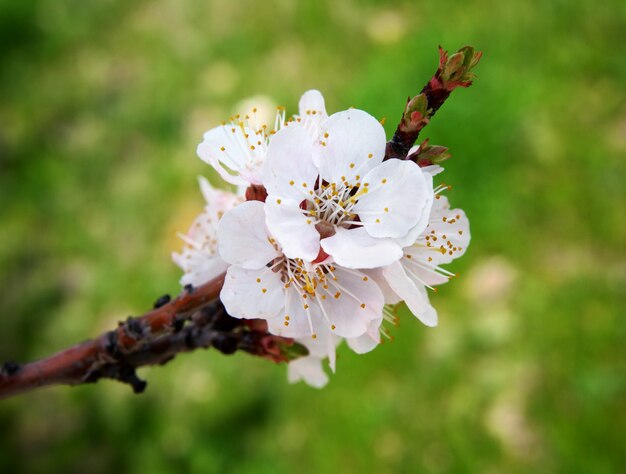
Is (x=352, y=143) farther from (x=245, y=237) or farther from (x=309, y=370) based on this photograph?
(x=309, y=370)

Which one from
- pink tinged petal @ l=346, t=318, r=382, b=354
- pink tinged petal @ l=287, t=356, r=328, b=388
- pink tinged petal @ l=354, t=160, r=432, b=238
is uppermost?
pink tinged petal @ l=354, t=160, r=432, b=238

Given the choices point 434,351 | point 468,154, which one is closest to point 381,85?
point 468,154

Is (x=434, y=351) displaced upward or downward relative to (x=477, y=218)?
downward

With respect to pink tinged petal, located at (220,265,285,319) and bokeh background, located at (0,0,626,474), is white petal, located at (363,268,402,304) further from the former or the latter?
bokeh background, located at (0,0,626,474)

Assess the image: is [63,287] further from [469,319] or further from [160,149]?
[469,319]

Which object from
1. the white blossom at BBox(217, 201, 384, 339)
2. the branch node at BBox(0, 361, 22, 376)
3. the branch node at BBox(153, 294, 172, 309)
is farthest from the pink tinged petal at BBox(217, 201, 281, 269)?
the branch node at BBox(0, 361, 22, 376)

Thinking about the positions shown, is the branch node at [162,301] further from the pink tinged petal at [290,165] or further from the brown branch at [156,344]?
the pink tinged petal at [290,165]

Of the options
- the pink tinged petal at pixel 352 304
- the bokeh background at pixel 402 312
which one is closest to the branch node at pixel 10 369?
the pink tinged petal at pixel 352 304
